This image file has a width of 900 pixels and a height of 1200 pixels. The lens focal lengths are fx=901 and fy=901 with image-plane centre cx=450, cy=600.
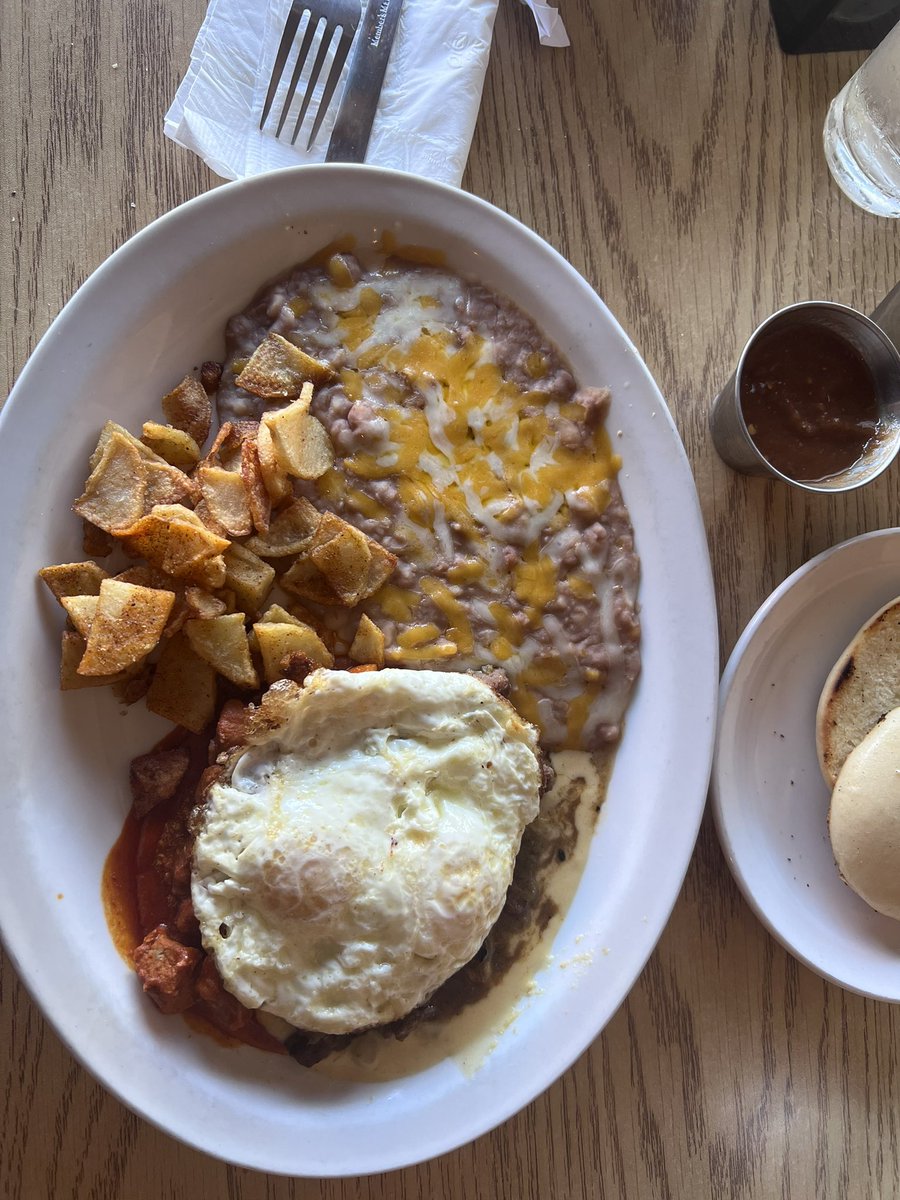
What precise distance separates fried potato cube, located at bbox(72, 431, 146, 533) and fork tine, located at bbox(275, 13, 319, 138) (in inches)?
36.9

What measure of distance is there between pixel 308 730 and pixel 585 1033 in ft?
3.22

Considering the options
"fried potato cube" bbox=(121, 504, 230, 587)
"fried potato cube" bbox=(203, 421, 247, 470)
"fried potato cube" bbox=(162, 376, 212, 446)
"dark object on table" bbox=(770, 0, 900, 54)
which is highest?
"dark object on table" bbox=(770, 0, 900, 54)

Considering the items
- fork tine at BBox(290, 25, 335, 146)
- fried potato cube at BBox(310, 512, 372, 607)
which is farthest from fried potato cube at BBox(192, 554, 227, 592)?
fork tine at BBox(290, 25, 335, 146)

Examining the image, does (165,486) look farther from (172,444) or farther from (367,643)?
(367,643)

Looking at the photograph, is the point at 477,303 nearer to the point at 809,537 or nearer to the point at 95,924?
the point at 809,537

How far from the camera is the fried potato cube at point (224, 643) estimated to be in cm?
212

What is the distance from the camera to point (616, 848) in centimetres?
229

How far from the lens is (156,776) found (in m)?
2.19

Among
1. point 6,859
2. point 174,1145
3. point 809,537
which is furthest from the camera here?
point 809,537

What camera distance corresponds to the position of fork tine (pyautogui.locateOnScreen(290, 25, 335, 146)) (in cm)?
228

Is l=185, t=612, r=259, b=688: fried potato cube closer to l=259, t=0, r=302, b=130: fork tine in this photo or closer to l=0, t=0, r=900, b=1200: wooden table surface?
l=0, t=0, r=900, b=1200: wooden table surface

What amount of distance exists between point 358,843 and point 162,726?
63cm

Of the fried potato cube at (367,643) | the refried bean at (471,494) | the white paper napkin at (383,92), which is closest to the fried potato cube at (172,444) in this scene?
the refried bean at (471,494)

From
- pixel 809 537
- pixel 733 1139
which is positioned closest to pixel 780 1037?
pixel 733 1139
